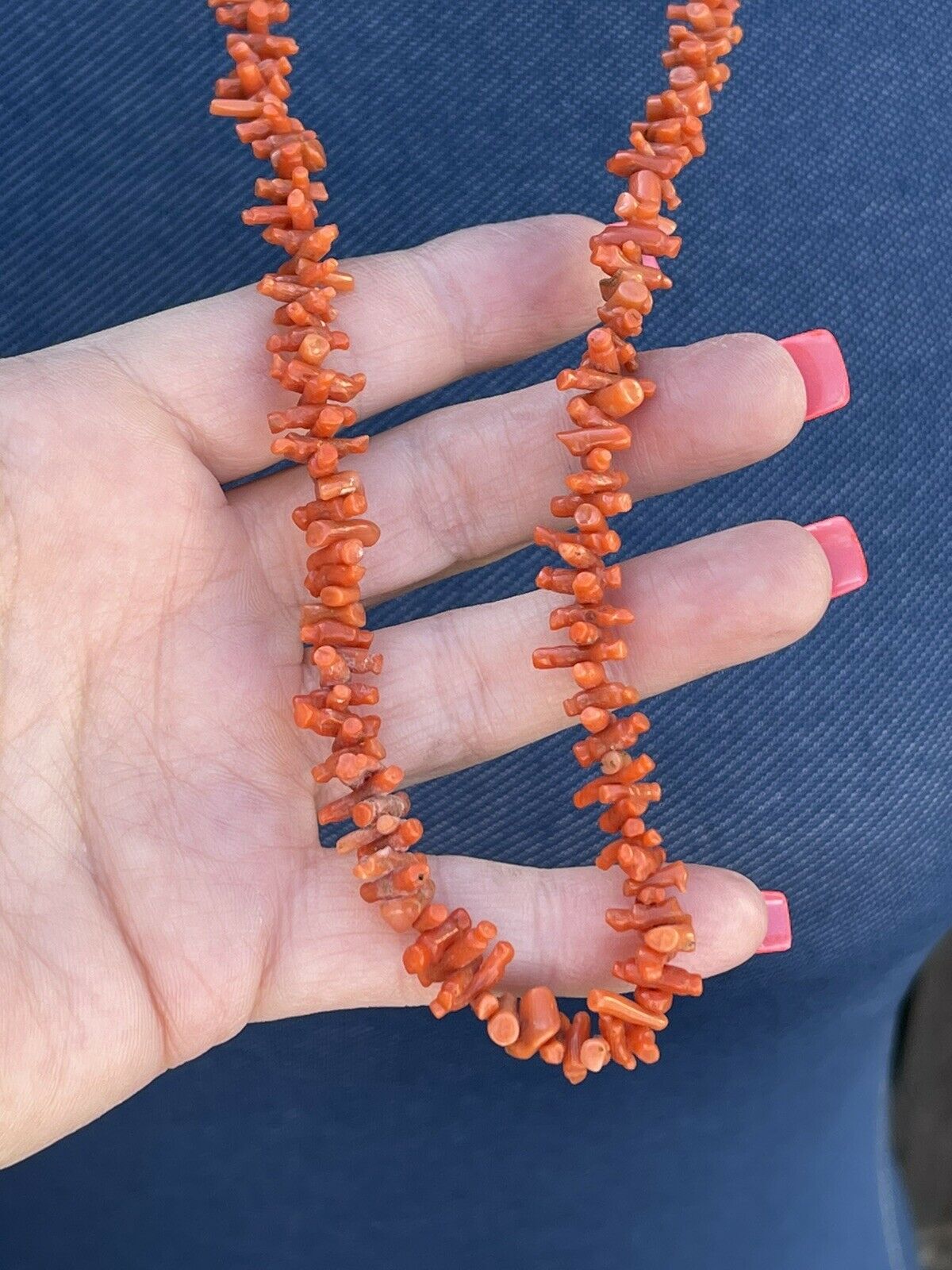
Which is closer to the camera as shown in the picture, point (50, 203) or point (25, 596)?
point (25, 596)

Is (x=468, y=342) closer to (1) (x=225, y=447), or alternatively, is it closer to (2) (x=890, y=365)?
(1) (x=225, y=447)

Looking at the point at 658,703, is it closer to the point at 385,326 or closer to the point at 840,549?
the point at 840,549

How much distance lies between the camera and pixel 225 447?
32.5 inches

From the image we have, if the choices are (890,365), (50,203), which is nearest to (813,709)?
(890,365)

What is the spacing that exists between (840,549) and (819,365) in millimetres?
115

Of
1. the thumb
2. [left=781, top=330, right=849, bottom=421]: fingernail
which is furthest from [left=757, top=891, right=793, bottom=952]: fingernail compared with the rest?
[left=781, top=330, right=849, bottom=421]: fingernail

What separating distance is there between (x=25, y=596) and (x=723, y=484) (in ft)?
1.62

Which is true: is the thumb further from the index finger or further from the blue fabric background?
the index finger

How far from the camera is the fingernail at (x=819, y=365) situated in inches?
31.8

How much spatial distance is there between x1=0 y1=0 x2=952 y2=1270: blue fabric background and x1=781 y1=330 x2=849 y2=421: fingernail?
0.14 meters

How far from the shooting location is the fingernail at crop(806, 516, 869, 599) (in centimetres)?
81

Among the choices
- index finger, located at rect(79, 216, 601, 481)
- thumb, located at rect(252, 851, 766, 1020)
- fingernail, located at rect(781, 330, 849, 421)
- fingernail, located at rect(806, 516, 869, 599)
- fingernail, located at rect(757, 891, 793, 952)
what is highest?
index finger, located at rect(79, 216, 601, 481)

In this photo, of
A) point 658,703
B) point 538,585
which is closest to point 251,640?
point 538,585

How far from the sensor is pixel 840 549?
81 centimetres
